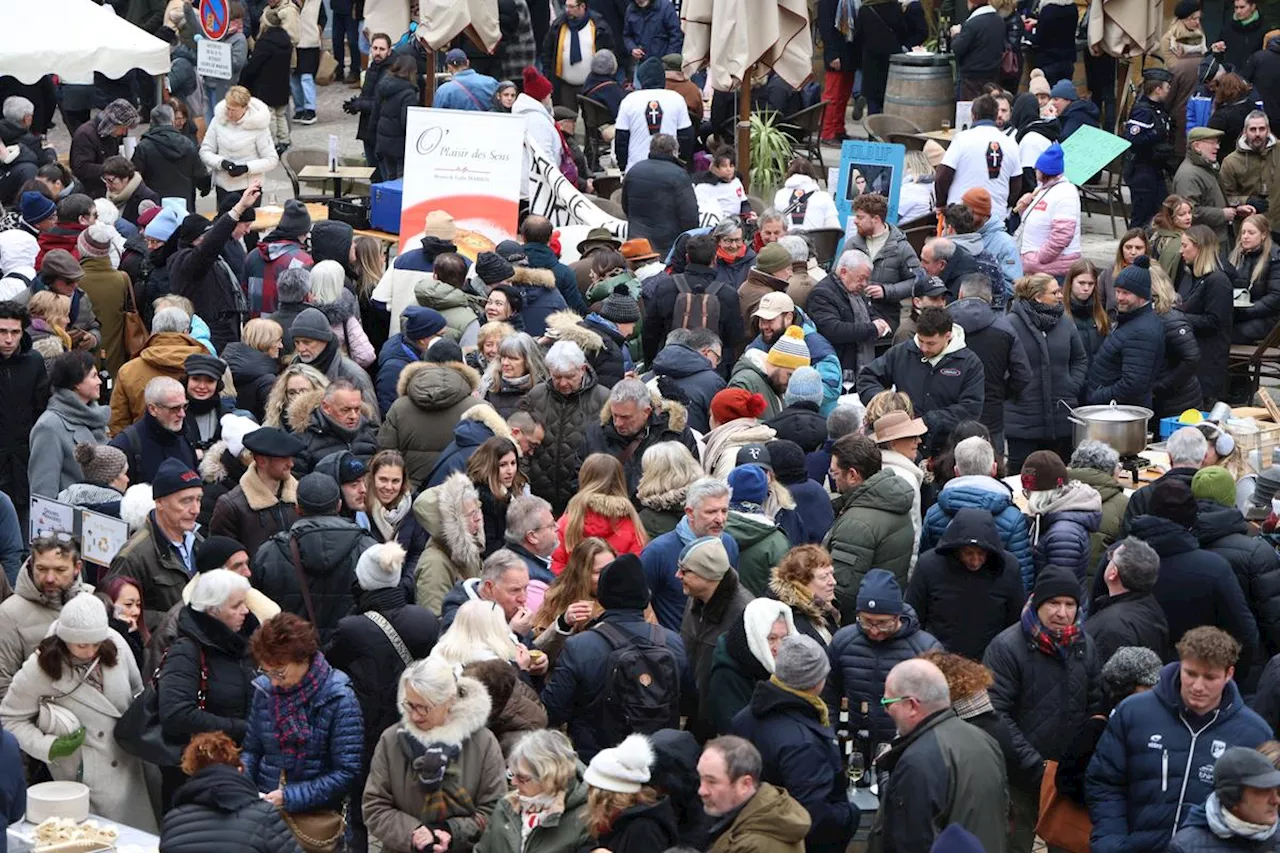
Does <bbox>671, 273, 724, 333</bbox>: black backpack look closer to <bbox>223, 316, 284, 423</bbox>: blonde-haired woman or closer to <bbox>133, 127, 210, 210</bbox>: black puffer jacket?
<bbox>223, 316, 284, 423</bbox>: blonde-haired woman

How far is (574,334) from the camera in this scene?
35.0 feet

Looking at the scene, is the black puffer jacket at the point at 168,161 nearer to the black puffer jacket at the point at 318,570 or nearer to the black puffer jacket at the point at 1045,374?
the black puffer jacket at the point at 1045,374

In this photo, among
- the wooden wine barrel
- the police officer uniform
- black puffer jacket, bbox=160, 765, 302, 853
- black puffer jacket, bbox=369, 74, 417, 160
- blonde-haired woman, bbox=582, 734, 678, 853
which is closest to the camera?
black puffer jacket, bbox=160, 765, 302, 853

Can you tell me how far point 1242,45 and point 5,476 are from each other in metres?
14.2

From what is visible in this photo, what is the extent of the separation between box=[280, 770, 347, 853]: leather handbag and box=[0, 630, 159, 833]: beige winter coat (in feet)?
2.86

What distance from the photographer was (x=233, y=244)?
1288 centimetres

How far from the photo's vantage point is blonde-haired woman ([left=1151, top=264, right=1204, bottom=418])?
12352mm

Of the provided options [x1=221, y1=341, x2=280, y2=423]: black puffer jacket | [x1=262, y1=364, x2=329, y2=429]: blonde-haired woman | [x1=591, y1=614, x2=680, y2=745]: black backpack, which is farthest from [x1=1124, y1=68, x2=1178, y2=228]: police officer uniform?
[x1=591, y1=614, x2=680, y2=745]: black backpack

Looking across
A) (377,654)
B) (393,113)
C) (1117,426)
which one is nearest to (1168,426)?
(1117,426)

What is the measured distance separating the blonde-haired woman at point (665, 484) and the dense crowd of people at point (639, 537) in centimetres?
2

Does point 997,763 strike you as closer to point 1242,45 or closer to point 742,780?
point 742,780

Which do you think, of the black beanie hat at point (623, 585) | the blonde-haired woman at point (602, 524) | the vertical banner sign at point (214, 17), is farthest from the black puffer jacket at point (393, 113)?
the black beanie hat at point (623, 585)

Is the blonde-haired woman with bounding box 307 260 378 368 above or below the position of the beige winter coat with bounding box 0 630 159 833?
below

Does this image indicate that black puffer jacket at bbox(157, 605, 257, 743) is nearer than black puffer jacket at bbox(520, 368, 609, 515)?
Yes
